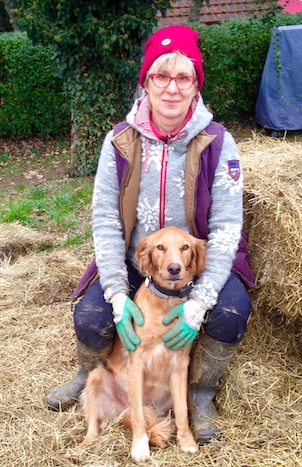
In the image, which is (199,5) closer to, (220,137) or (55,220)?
(55,220)

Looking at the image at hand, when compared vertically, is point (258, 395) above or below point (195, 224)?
below

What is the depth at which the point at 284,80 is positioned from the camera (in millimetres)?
9172

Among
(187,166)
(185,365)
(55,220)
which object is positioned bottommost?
(55,220)

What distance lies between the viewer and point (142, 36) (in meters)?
7.14

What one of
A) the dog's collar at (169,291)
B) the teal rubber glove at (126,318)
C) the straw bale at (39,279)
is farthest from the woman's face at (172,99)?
the straw bale at (39,279)

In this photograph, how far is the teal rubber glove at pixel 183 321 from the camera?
2.76 meters

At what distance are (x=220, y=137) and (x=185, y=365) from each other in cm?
122

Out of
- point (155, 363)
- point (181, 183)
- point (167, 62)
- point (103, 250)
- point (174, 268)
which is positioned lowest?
point (155, 363)

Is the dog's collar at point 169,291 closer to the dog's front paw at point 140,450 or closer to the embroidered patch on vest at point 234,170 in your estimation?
the embroidered patch on vest at point 234,170

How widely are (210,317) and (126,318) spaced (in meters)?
0.44

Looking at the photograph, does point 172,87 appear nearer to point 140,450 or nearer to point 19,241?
point 140,450

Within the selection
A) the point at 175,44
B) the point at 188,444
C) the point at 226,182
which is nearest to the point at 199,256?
the point at 226,182

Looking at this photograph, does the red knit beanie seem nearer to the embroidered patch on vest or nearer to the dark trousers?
the embroidered patch on vest

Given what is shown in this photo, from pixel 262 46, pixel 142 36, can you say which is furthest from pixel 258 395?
pixel 262 46
